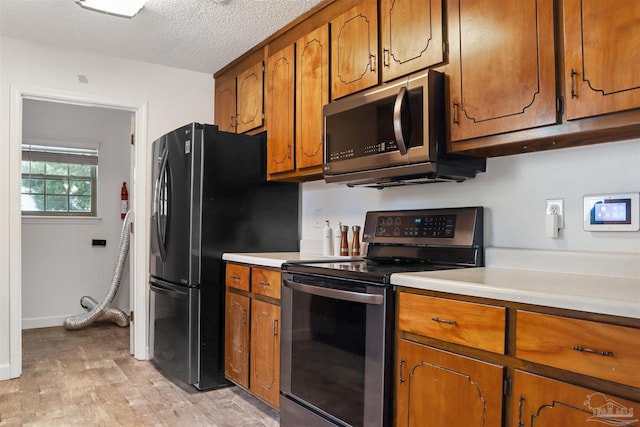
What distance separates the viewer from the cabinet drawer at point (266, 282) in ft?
7.80

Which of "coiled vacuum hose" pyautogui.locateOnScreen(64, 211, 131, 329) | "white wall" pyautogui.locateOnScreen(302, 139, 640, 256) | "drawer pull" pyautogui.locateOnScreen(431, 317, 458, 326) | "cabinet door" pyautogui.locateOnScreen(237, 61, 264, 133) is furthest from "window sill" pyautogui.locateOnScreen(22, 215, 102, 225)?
"drawer pull" pyautogui.locateOnScreen(431, 317, 458, 326)

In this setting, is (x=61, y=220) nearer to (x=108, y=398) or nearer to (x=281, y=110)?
(x=108, y=398)

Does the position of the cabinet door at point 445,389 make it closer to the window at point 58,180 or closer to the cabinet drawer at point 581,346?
the cabinet drawer at point 581,346

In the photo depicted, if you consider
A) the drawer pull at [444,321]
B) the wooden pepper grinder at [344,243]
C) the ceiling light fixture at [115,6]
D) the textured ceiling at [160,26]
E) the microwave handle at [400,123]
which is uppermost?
the textured ceiling at [160,26]

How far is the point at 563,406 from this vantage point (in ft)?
3.82

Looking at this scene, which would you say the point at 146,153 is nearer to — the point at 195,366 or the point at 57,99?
the point at 57,99

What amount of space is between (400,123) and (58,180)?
4.31 meters

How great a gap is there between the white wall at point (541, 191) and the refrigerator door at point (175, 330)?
1.49 metres

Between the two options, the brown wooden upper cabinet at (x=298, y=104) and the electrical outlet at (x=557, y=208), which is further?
the brown wooden upper cabinet at (x=298, y=104)

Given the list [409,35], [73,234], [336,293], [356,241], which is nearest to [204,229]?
[356,241]

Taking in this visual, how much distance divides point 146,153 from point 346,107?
204cm

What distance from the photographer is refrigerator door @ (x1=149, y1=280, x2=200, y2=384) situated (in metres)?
2.80

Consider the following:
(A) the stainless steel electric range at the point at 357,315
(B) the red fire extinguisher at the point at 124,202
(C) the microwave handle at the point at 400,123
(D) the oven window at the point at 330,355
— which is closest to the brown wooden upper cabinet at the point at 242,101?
(A) the stainless steel electric range at the point at 357,315

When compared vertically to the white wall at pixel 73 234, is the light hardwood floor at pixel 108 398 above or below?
below
